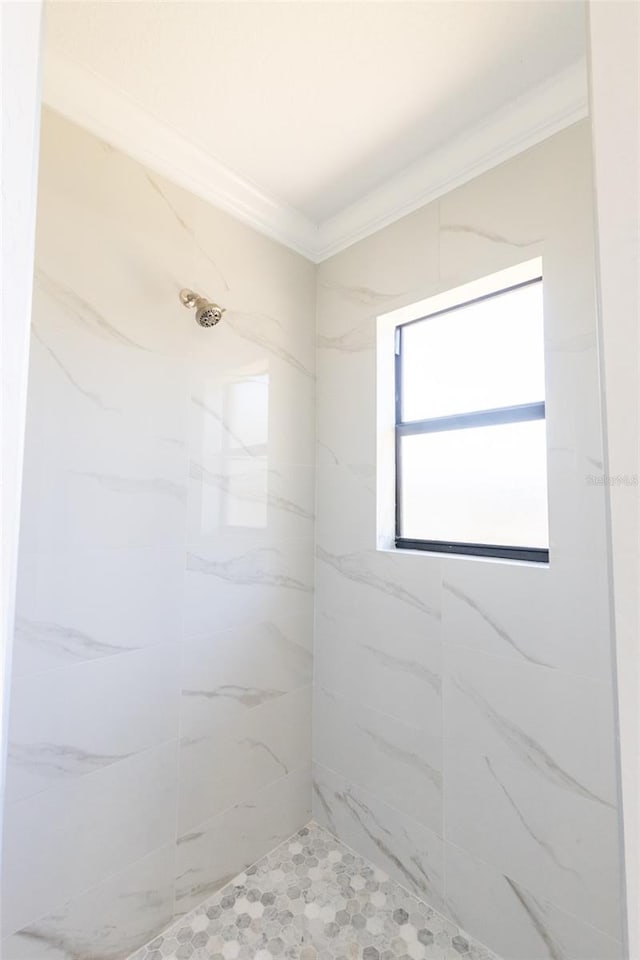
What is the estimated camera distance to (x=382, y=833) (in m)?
1.46

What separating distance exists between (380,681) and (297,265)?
165 centimetres

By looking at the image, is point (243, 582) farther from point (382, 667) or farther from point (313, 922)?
point (313, 922)

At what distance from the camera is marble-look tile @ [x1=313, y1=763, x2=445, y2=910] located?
4.35 feet

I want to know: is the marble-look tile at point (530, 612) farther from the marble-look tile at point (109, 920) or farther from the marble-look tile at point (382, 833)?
the marble-look tile at point (109, 920)

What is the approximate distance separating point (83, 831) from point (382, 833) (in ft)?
3.10

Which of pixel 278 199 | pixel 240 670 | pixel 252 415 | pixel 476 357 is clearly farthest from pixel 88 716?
pixel 278 199

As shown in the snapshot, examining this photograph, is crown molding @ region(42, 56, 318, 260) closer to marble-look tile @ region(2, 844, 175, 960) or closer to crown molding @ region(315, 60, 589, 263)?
crown molding @ region(315, 60, 589, 263)

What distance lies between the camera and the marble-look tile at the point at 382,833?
133 cm

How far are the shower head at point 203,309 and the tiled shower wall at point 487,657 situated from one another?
1.93ft

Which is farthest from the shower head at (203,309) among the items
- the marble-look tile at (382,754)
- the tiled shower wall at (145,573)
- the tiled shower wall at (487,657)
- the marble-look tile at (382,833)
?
the marble-look tile at (382,833)

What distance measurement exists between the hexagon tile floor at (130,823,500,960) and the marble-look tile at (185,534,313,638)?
0.82m

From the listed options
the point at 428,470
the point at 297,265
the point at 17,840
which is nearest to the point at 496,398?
the point at 428,470

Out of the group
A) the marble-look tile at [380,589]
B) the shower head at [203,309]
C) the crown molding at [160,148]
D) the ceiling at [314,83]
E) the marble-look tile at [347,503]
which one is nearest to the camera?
the ceiling at [314,83]

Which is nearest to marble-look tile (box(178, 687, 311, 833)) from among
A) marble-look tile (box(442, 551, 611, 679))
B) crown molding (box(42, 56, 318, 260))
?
marble-look tile (box(442, 551, 611, 679))
